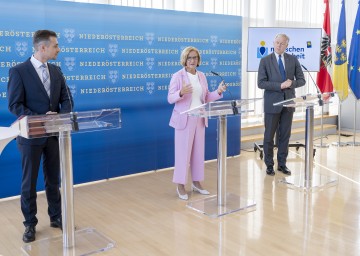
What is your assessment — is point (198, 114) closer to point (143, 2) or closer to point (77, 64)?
point (77, 64)

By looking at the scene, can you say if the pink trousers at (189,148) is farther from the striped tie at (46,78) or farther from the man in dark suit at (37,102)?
the striped tie at (46,78)

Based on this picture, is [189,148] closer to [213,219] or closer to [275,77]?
[213,219]

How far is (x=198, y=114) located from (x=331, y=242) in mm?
1484

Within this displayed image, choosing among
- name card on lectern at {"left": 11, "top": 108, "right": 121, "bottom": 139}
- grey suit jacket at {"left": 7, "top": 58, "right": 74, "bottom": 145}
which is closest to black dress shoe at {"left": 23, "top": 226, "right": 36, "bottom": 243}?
grey suit jacket at {"left": 7, "top": 58, "right": 74, "bottom": 145}

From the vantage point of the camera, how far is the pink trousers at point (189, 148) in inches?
182

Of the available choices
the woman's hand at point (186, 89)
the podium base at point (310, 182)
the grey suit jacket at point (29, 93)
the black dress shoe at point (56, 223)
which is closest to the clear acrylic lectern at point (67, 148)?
the black dress shoe at point (56, 223)

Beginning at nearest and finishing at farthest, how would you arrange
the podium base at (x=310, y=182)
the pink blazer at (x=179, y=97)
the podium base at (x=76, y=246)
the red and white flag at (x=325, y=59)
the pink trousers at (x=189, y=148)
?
the podium base at (x=76, y=246)
the pink blazer at (x=179, y=97)
the pink trousers at (x=189, y=148)
the podium base at (x=310, y=182)
the red and white flag at (x=325, y=59)

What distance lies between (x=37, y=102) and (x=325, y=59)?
5816 mm

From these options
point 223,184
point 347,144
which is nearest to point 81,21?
point 223,184

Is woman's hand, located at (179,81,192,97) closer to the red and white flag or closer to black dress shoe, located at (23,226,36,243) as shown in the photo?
black dress shoe, located at (23,226,36,243)

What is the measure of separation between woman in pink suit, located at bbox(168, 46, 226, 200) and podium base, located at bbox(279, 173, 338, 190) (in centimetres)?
117

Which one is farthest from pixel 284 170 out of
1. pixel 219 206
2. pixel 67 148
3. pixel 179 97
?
pixel 67 148

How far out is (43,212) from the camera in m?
4.43

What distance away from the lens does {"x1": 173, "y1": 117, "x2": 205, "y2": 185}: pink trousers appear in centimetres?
462
